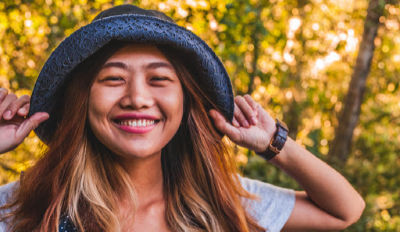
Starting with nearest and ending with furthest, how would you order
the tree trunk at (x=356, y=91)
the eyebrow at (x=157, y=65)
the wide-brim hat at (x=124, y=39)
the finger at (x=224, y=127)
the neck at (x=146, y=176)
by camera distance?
the wide-brim hat at (x=124, y=39) < the eyebrow at (x=157, y=65) < the finger at (x=224, y=127) < the neck at (x=146, y=176) < the tree trunk at (x=356, y=91)

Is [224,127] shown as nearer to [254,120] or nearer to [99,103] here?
[254,120]

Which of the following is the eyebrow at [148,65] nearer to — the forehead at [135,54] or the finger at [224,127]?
the forehead at [135,54]

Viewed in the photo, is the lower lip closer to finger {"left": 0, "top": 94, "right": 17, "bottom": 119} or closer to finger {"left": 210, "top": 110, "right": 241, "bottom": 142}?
finger {"left": 210, "top": 110, "right": 241, "bottom": 142}

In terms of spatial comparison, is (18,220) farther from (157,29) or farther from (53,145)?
(157,29)

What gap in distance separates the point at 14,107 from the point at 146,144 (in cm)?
60

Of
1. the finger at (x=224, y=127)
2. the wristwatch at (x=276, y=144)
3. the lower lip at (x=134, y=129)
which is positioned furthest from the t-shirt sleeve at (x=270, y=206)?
the lower lip at (x=134, y=129)

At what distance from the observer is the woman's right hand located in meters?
1.77

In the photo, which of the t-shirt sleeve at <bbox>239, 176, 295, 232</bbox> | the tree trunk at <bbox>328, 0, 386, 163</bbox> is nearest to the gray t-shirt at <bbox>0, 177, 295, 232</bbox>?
the t-shirt sleeve at <bbox>239, 176, 295, 232</bbox>

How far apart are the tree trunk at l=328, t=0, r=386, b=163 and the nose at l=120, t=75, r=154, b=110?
12.5 feet

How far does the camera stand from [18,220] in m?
1.83

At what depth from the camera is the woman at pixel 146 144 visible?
1.70 meters

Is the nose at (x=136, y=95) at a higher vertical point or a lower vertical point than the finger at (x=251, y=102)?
higher

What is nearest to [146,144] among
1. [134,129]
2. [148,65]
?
[134,129]

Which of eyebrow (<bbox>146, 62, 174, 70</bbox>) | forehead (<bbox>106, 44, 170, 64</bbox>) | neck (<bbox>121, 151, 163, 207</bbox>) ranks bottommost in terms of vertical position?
neck (<bbox>121, 151, 163, 207</bbox>)
